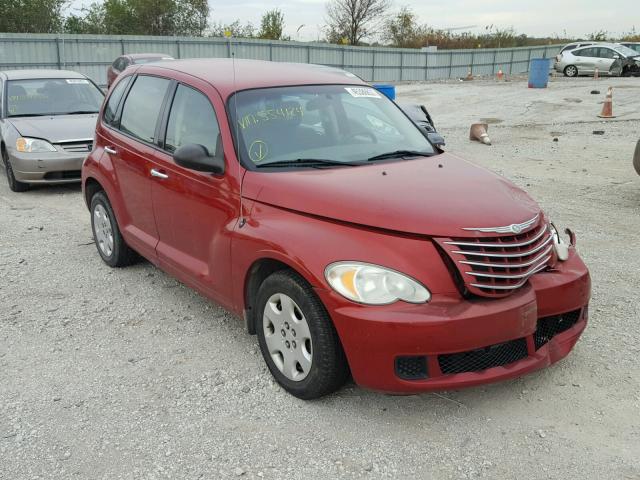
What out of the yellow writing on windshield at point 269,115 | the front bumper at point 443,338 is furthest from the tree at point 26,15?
the front bumper at point 443,338

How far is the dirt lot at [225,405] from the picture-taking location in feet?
9.56

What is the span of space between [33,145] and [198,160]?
223 inches

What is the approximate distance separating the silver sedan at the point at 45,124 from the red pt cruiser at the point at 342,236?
4203 millimetres

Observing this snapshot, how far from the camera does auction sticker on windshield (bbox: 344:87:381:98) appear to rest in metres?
4.45

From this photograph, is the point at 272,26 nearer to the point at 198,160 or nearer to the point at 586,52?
the point at 586,52

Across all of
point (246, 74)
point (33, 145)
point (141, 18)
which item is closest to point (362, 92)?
point (246, 74)

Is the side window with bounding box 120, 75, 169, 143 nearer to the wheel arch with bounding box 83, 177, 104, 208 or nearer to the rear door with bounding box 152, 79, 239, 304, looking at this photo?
the rear door with bounding box 152, 79, 239, 304

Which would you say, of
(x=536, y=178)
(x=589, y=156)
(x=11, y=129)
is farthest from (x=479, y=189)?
(x=589, y=156)

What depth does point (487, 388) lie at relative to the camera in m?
3.54

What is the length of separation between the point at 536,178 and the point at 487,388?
21.0 ft

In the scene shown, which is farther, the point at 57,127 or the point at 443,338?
the point at 57,127

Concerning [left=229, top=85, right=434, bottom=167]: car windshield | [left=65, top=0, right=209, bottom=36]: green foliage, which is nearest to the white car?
[left=229, top=85, right=434, bottom=167]: car windshield

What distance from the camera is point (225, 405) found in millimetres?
3414

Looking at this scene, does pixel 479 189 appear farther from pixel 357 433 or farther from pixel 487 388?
pixel 357 433
